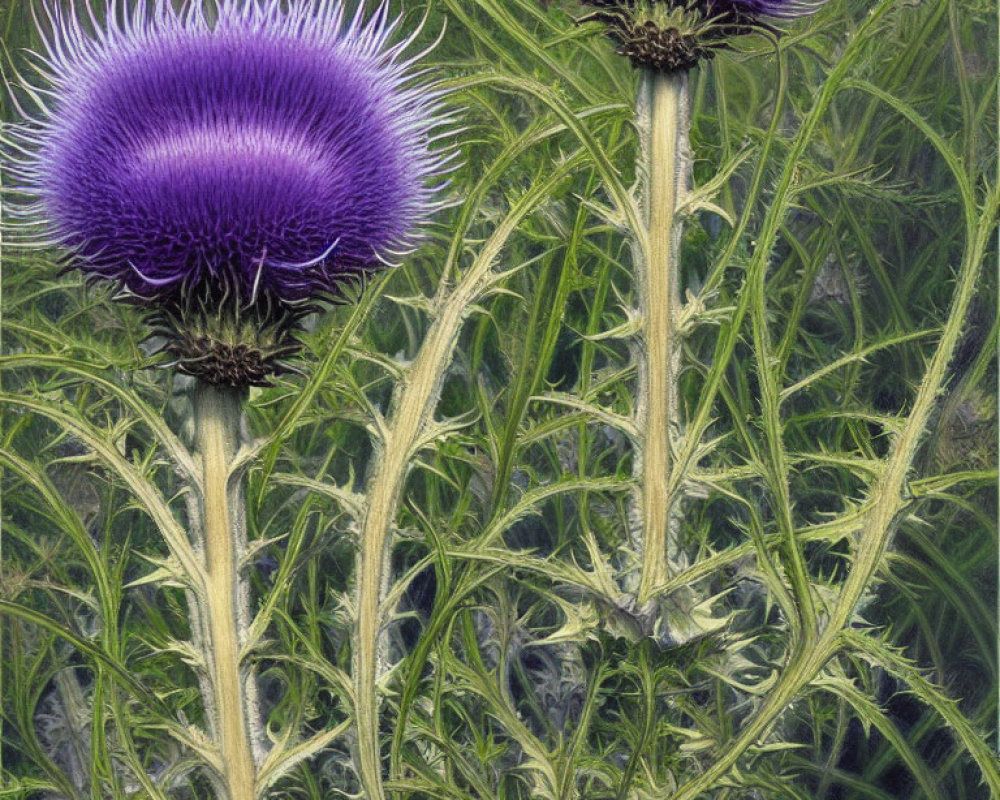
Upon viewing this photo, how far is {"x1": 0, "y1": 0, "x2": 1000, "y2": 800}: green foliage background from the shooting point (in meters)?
1.57

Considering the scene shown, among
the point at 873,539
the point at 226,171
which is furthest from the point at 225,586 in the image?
the point at 873,539

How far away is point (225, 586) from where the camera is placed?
4.60 feet

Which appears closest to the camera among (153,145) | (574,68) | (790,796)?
(153,145)

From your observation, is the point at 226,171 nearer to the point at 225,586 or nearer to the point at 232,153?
the point at 232,153

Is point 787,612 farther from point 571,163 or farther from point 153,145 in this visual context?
point 153,145

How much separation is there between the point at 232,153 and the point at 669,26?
1.36ft

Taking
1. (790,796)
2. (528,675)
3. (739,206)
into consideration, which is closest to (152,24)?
Result: (739,206)

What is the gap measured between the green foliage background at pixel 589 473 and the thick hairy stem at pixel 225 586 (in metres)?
0.10

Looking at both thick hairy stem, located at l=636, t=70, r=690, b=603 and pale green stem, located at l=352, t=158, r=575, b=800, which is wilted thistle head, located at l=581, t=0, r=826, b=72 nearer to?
thick hairy stem, located at l=636, t=70, r=690, b=603

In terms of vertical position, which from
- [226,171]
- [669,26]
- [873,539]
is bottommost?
[873,539]

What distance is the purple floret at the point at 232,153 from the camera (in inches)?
51.8

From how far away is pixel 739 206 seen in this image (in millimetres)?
1761

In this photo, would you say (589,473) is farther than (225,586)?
Yes

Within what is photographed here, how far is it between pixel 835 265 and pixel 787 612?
0.45 meters
